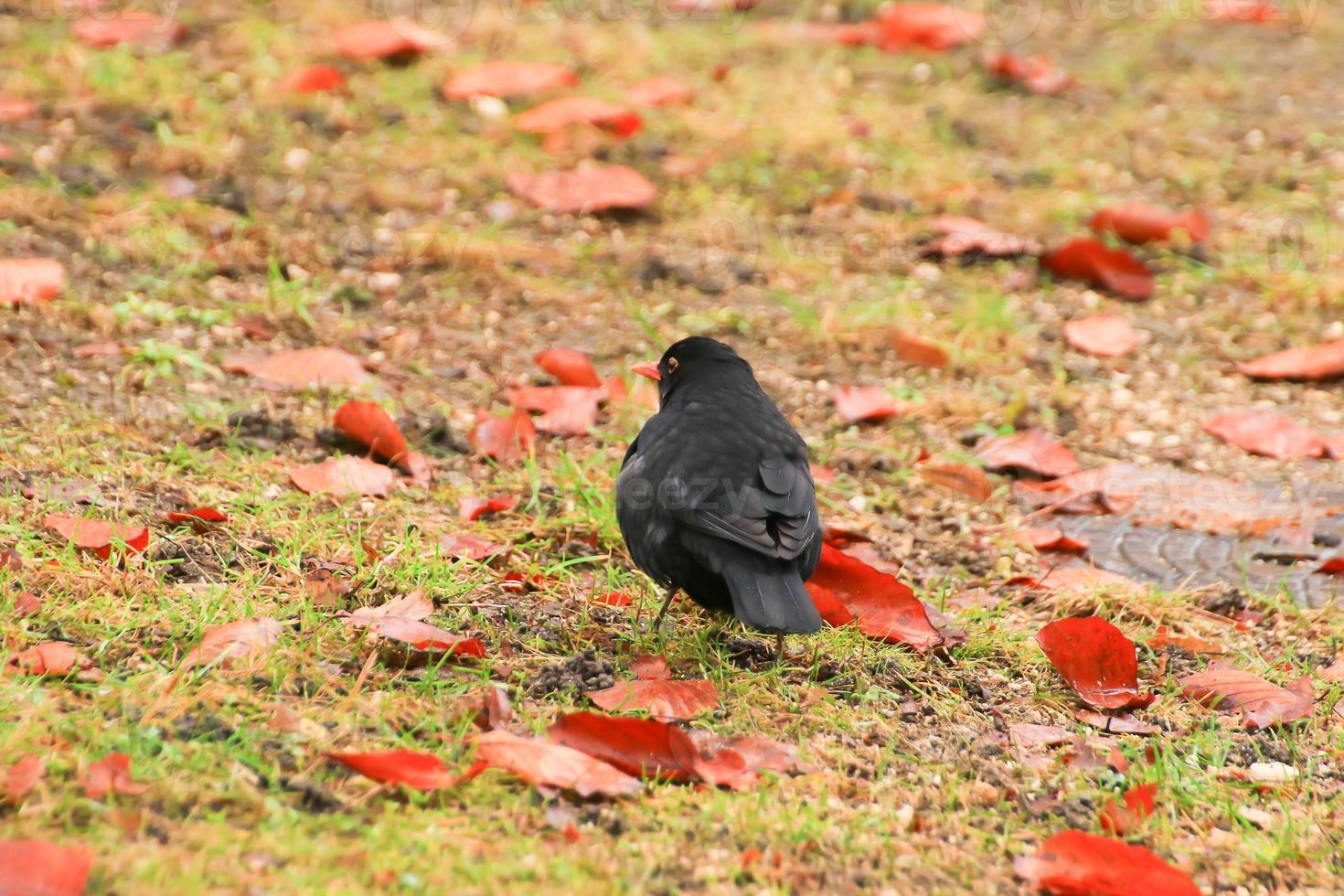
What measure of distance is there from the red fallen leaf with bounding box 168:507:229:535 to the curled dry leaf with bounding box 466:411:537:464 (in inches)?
39.7

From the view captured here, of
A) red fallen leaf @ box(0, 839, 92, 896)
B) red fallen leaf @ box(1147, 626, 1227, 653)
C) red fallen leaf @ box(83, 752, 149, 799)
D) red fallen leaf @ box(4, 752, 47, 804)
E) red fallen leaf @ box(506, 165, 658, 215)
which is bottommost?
red fallen leaf @ box(1147, 626, 1227, 653)

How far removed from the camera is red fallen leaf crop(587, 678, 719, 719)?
317cm

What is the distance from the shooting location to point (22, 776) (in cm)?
254

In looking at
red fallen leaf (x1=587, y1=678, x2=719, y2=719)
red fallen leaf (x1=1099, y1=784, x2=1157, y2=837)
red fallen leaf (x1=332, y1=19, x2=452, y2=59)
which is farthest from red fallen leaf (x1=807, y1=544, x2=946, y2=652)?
red fallen leaf (x1=332, y1=19, x2=452, y2=59)

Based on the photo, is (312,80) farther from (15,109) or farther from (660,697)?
(660,697)

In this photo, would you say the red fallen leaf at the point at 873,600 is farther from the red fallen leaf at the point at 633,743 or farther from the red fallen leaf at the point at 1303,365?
the red fallen leaf at the point at 1303,365

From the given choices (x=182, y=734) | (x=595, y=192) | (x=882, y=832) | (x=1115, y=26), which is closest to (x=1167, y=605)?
(x=882, y=832)

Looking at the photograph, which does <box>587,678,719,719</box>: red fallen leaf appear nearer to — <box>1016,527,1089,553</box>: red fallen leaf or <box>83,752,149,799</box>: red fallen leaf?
<box>83,752,149,799</box>: red fallen leaf

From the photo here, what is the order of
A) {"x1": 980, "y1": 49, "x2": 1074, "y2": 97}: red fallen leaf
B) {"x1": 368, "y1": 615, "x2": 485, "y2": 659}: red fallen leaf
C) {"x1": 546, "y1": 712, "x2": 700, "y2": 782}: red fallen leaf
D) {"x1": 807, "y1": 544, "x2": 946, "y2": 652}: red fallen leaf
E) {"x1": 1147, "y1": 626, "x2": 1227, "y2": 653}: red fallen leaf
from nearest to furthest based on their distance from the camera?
{"x1": 546, "y1": 712, "x2": 700, "y2": 782}: red fallen leaf, {"x1": 368, "y1": 615, "x2": 485, "y2": 659}: red fallen leaf, {"x1": 807, "y1": 544, "x2": 946, "y2": 652}: red fallen leaf, {"x1": 1147, "y1": 626, "x2": 1227, "y2": 653}: red fallen leaf, {"x1": 980, "y1": 49, "x2": 1074, "y2": 97}: red fallen leaf

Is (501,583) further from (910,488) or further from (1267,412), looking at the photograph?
(1267,412)

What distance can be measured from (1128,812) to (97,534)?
2.37m

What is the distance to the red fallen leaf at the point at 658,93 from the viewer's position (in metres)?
7.12

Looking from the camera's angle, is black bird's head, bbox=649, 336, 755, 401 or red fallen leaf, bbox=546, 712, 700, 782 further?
black bird's head, bbox=649, 336, 755, 401

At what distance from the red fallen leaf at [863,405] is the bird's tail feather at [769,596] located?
1799 mm
